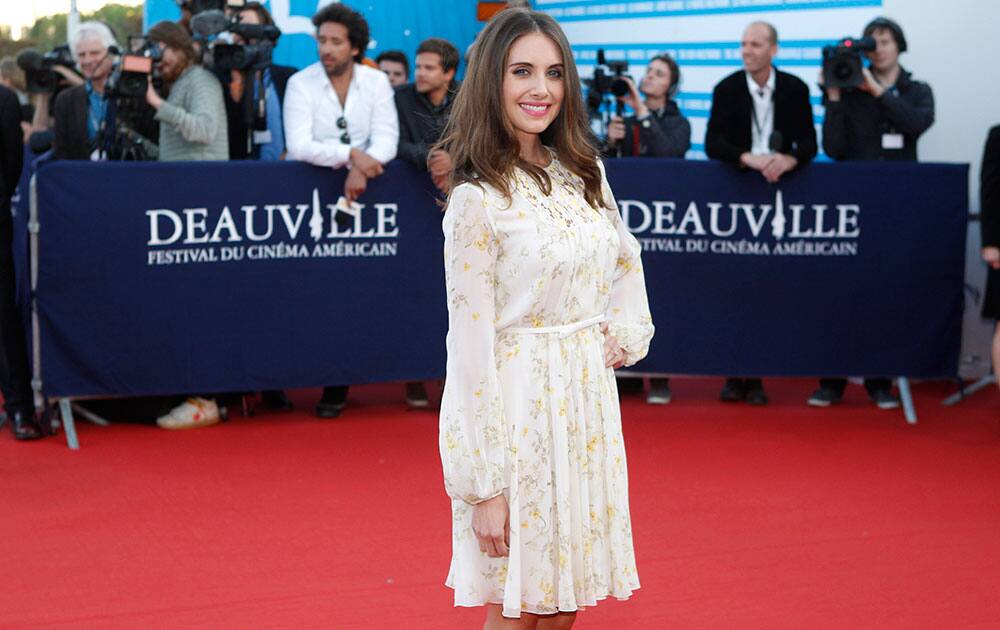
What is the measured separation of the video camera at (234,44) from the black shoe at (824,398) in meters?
3.41

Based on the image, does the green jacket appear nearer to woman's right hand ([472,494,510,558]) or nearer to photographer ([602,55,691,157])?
photographer ([602,55,691,157])

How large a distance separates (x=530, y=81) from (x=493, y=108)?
9 centimetres

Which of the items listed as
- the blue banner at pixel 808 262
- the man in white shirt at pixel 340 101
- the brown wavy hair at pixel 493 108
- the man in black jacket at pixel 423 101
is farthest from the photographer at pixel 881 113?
the brown wavy hair at pixel 493 108

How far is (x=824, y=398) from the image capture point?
24.4ft

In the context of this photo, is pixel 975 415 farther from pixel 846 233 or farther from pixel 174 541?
pixel 174 541

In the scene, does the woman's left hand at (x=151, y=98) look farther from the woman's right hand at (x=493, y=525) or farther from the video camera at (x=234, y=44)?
the woman's right hand at (x=493, y=525)

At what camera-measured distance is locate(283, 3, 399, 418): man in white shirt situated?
6.91 metres

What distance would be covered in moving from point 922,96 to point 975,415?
1.76 m

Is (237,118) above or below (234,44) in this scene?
below

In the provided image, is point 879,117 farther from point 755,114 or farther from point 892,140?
point 755,114

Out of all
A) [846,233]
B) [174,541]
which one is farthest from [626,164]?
[174,541]

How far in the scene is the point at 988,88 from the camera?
8.32 metres

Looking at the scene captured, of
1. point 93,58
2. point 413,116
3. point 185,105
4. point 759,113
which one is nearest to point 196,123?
point 185,105

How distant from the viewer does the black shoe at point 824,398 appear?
743 centimetres
